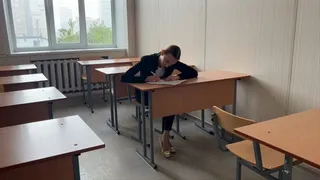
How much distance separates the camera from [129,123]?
381 cm

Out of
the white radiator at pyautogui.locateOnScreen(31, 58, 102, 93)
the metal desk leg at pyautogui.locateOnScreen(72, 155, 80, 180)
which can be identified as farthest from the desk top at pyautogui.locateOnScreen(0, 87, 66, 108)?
the white radiator at pyautogui.locateOnScreen(31, 58, 102, 93)

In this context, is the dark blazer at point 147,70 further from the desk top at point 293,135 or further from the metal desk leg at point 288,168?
the metal desk leg at point 288,168

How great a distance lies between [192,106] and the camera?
278 centimetres

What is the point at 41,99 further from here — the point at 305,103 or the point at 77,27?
the point at 77,27

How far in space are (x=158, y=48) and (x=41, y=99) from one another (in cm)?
294

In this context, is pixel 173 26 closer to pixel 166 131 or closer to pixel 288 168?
pixel 166 131

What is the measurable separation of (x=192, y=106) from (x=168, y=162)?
612 mm

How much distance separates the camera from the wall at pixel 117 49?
4.72 meters

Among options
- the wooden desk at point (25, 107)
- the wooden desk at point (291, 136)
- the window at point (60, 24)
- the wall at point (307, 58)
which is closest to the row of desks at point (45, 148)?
the wooden desk at point (25, 107)

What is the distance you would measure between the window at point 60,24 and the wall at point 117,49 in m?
0.30

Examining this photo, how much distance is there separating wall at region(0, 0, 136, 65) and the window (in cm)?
30

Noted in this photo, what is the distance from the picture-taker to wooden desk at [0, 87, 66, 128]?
2.03m

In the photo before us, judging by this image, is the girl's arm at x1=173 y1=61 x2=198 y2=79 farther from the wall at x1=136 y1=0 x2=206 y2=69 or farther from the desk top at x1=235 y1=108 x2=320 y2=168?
the desk top at x1=235 y1=108 x2=320 y2=168

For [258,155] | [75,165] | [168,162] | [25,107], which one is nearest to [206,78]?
[168,162]
